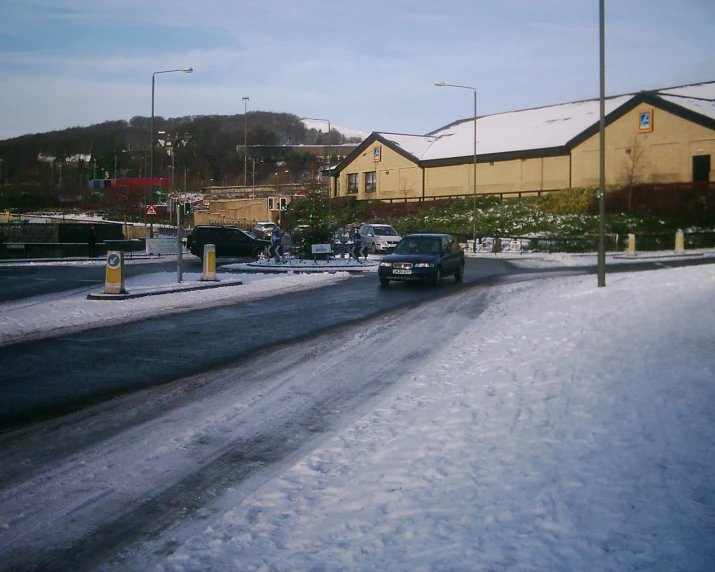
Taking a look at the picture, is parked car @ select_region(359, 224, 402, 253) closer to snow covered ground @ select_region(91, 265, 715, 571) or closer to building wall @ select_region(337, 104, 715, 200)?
building wall @ select_region(337, 104, 715, 200)

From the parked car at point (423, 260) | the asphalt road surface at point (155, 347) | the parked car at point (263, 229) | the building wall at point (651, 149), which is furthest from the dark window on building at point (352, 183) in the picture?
the asphalt road surface at point (155, 347)

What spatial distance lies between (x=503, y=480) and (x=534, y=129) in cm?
5791

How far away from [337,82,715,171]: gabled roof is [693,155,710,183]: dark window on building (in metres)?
2.09

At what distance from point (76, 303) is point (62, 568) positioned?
14.4 m

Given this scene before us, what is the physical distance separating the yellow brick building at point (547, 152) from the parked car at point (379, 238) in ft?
52.5

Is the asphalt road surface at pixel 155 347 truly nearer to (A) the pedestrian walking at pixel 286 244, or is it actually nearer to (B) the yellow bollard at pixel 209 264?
(B) the yellow bollard at pixel 209 264

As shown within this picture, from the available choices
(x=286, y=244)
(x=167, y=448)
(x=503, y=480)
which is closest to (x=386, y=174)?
(x=286, y=244)

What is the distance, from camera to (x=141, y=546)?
15.0ft

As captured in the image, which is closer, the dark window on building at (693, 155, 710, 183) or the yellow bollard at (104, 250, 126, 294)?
the yellow bollard at (104, 250, 126, 294)

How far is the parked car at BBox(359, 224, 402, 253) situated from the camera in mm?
42062

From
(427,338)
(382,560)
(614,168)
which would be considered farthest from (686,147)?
(382,560)

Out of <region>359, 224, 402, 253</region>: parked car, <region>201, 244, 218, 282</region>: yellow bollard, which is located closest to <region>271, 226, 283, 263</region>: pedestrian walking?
<region>201, 244, 218, 282</region>: yellow bollard

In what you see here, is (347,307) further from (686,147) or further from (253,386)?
(686,147)

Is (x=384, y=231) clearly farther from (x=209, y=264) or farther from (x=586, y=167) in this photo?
(x=209, y=264)
